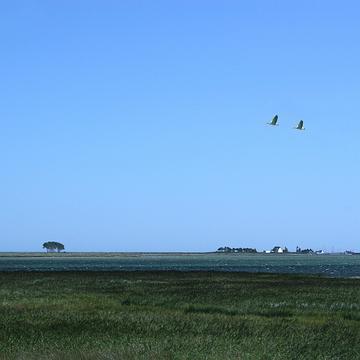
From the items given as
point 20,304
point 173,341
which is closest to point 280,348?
point 173,341

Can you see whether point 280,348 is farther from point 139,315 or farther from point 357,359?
point 139,315

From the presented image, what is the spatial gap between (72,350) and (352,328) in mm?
11723

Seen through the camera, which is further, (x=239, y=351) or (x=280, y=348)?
(x=280, y=348)

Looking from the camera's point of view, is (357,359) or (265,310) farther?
(265,310)

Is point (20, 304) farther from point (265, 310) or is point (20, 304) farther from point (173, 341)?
point (173, 341)

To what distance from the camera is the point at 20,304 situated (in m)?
32.6

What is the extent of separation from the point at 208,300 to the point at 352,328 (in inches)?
569

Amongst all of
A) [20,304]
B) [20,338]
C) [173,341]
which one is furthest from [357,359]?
[20,304]

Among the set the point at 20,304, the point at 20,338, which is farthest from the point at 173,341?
the point at 20,304

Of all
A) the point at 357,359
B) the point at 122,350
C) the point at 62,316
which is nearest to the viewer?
the point at 122,350

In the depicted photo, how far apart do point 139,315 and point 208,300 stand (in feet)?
37.9

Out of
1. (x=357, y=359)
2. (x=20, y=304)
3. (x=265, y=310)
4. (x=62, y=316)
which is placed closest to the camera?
(x=357, y=359)

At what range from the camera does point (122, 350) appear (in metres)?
15.2

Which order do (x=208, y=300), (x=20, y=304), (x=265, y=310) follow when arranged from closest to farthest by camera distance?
(x=265, y=310), (x=20, y=304), (x=208, y=300)
